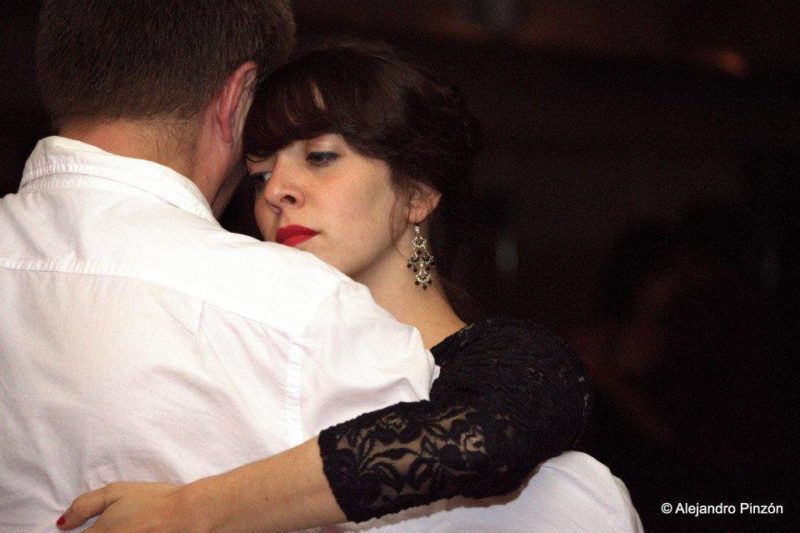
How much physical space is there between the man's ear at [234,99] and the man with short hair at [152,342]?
25 centimetres

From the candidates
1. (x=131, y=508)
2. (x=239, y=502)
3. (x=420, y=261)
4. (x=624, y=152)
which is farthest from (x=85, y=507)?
(x=624, y=152)

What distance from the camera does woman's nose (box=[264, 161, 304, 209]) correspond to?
158 centimetres

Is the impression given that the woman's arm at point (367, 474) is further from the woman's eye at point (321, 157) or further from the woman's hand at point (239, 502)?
the woman's eye at point (321, 157)

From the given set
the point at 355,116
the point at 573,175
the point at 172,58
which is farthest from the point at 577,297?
the point at 172,58

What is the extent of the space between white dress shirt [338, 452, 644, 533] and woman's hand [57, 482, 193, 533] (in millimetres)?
365

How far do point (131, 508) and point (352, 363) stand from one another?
28cm

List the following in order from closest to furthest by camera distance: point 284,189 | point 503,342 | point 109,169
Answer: point 109,169
point 503,342
point 284,189

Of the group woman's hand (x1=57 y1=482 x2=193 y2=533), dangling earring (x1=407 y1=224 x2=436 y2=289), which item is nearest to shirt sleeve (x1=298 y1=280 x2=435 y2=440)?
woman's hand (x1=57 y1=482 x2=193 y2=533)

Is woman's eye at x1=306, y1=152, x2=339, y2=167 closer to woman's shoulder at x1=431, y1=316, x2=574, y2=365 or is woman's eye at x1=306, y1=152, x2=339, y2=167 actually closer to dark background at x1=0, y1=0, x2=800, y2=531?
woman's shoulder at x1=431, y1=316, x2=574, y2=365

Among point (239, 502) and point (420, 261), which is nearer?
point (239, 502)

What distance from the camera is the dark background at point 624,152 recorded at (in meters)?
3.19

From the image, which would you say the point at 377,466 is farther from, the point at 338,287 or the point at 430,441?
the point at 338,287

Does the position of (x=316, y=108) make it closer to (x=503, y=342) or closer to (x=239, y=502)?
(x=503, y=342)

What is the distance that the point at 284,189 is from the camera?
1.58 m
